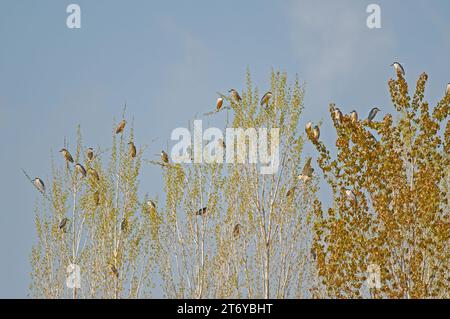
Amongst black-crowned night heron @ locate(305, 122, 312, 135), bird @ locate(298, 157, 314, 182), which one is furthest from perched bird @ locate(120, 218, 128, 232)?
black-crowned night heron @ locate(305, 122, 312, 135)

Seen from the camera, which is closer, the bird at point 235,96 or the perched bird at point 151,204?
the bird at point 235,96

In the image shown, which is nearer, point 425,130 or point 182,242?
point 425,130

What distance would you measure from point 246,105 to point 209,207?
1.64 meters

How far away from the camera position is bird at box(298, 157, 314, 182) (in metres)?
9.01

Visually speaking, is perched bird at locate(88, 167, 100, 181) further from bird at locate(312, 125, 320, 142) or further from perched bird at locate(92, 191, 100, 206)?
bird at locate(312, 125, 320, 142)

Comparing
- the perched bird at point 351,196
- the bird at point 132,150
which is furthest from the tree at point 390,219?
the bird at point 132,150

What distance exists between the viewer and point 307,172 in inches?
356

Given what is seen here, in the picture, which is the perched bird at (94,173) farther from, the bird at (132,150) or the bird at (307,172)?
the bird at (307,172)

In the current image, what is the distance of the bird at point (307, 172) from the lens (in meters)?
9.01
